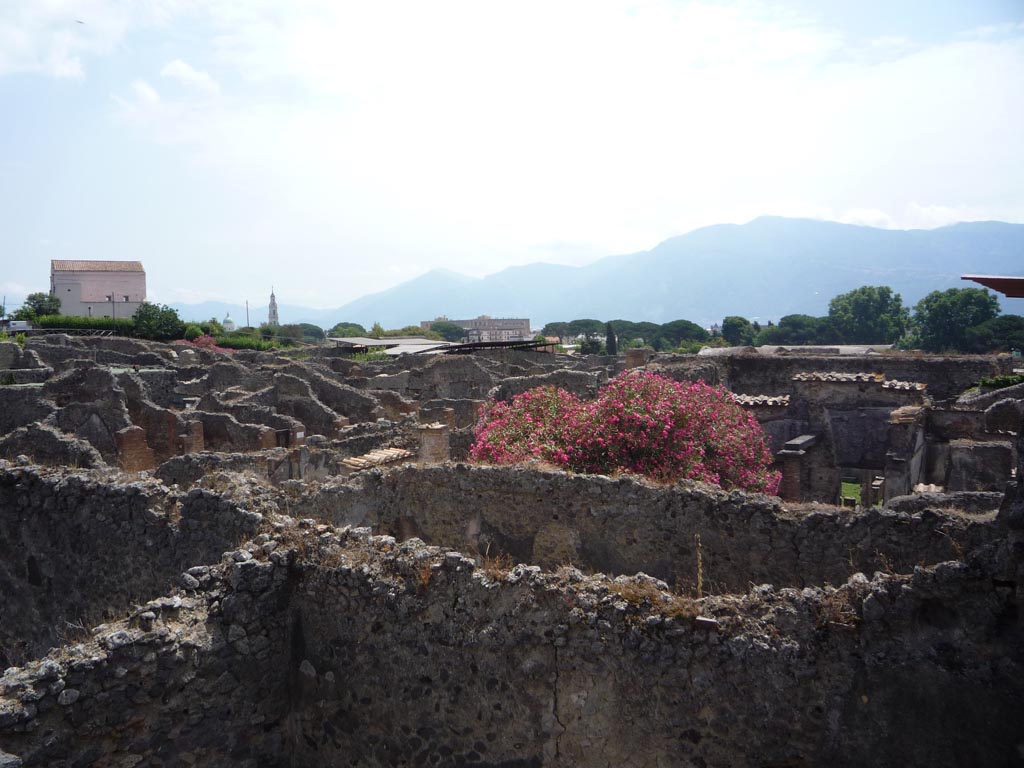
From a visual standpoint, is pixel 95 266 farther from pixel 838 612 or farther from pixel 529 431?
pixel 838 612

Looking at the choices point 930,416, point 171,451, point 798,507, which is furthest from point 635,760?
point 171,451

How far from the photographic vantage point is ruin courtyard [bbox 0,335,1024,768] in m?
4.78

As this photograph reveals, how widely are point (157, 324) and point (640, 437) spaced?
60910mm

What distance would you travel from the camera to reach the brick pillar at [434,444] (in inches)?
585

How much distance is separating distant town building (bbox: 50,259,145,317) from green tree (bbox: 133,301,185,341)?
39.1 meters

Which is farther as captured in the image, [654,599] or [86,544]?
[86,544]

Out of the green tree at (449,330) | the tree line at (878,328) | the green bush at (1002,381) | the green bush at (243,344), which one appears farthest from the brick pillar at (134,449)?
the green tree at (449,330)

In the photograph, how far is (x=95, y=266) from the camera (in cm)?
10569

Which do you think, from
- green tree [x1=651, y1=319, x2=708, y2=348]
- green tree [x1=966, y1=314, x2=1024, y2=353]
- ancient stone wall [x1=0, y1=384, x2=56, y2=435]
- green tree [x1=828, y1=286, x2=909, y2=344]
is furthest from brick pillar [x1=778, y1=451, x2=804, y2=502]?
green tree [x1=651, y1=319, x2=708, y2=348]

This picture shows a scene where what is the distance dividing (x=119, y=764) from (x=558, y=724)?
292cm

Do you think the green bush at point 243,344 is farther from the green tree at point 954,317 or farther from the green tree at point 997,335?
the green tree at point 997,335

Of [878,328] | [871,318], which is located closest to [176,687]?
[878,328]

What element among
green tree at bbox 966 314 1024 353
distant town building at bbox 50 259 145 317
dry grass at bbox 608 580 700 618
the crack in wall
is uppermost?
distant town building at bbox 50 259 145 317

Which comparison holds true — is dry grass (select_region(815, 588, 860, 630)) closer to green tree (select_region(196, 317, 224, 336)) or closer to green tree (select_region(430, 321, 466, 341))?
green tree (select_region(196, 317, 224, 336))
